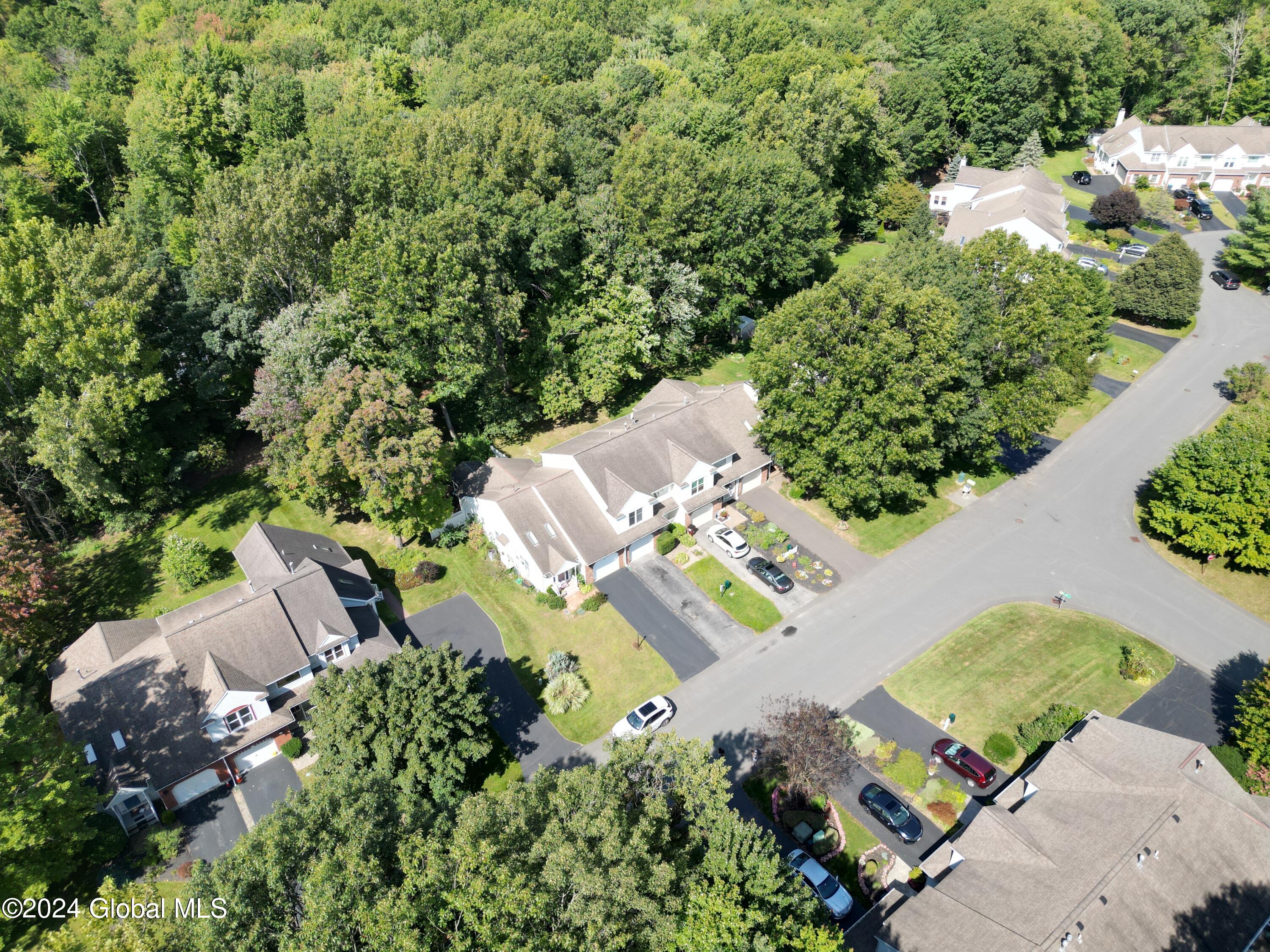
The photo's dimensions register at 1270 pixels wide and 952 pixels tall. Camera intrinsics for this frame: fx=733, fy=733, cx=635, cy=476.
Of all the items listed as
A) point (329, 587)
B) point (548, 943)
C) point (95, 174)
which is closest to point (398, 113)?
point (95, 174)

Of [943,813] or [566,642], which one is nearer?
[943,813]

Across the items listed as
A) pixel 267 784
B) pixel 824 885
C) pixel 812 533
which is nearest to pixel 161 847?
pixel 267 784

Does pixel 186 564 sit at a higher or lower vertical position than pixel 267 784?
higher

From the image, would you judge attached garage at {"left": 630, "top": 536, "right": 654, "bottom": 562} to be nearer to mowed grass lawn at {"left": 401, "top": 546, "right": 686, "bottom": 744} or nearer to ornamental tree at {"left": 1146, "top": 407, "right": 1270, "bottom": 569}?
mowed grass lawn at {"left": 401, "top": 546, "right": 686, "bottom": 744}

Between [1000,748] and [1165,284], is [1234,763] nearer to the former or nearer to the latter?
[1000,748]

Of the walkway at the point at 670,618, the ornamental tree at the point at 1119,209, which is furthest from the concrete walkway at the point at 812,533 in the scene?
the ornamental tree at the point at 1119,209

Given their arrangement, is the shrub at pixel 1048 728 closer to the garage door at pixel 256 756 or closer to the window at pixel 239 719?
the garage door at pixel 256 756

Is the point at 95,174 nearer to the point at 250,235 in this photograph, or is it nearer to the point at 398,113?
the point at 398,113
